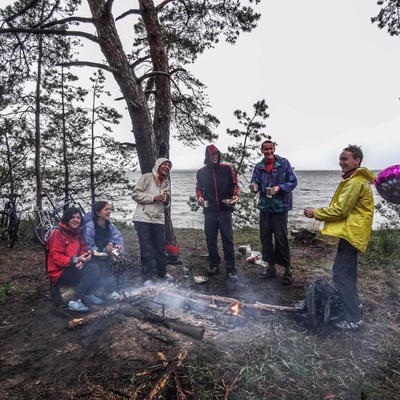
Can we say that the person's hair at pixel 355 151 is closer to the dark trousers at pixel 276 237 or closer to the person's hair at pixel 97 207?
the dark trousers at pixel 276 237

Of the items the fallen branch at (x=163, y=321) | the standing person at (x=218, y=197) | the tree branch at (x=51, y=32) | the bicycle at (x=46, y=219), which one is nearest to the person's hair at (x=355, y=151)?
the standing person at (x=218, y=197)

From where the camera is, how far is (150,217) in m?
5.18

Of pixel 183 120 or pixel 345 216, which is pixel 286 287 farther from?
pixel 183 120

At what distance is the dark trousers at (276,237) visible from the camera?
16.6 feet

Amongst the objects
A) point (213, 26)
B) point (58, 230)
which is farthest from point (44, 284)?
point (213, 26)

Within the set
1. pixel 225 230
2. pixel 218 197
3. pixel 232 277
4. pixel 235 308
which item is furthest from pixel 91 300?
pixel 218 197

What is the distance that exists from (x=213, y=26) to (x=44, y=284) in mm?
6932

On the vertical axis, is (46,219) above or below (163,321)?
above

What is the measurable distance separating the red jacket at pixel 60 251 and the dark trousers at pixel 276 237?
314 centimetres

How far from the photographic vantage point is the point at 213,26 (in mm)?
7250

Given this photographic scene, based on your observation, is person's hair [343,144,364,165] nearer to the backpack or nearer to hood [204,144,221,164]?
the backpack

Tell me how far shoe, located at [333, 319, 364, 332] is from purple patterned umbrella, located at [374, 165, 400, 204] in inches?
64.2

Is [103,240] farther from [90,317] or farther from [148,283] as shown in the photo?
[90,317]

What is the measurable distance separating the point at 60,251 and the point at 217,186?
2.81m
